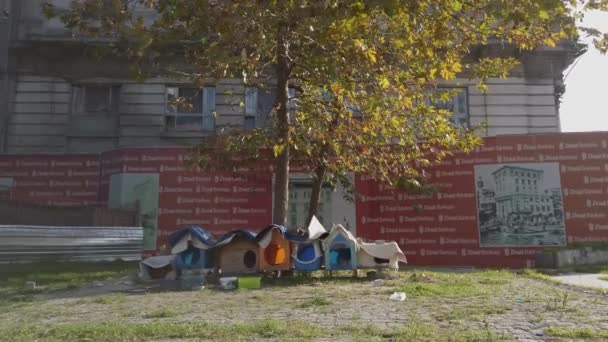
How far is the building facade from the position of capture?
2291 centimetres

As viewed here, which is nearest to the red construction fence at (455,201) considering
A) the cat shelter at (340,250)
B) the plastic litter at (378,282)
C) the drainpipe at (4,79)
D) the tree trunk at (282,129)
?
the tree trunk at (282,129)

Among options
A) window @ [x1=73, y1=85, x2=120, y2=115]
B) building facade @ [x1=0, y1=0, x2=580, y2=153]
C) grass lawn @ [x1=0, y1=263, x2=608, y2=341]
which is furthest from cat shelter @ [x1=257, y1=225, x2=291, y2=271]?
window @ [x1=73, y1=85, x2=120, y2=115]

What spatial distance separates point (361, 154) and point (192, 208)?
5.78m

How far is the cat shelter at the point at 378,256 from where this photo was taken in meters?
9.91

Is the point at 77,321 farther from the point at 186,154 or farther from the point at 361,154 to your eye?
the point at 186,154

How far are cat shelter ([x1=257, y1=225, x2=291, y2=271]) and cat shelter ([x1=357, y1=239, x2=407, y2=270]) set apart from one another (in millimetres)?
1244

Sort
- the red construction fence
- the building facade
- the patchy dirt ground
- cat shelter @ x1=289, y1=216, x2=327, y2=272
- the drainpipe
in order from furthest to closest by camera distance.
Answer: the drainpipe < the building facade < the red construction fence < cat shelter @ x1=289, y1=216, x2=327, y2=272 < the patchy dirt ground

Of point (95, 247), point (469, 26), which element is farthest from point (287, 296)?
point (95, 247)

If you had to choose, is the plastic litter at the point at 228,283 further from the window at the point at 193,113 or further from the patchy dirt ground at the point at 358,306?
the window at the point at 193,113

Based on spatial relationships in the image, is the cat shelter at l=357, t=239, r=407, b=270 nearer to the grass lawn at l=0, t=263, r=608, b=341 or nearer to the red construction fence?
the grass lawn at l=0, t=263, r=608, b=341

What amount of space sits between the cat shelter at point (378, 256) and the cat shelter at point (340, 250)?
17cm

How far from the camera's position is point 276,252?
33.2 feet

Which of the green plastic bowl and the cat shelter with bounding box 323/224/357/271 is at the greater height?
the cat shelter with bounding box 323/224/357/271

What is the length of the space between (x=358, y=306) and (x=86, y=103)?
19.2 metres
